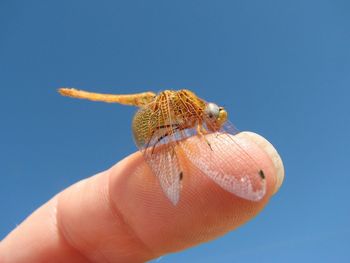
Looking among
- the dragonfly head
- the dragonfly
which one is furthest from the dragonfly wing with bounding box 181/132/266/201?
the dragonfly head

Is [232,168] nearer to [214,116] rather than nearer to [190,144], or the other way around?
[190,144]

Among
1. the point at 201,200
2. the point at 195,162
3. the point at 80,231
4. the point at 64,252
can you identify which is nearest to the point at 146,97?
the point at 195,162

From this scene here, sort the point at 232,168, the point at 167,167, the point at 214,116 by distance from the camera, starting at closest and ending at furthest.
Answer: the point at 232,168 → the point at 167,167 → the point at 214,116

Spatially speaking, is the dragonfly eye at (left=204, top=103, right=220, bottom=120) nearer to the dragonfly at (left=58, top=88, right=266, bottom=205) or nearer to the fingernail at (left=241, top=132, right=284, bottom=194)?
the dragonfly at (left=58, top=88, right=266, bottom=205)

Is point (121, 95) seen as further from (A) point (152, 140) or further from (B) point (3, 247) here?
(B) point (3, 247)

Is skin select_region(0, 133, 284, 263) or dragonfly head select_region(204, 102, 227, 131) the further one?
dragonfly head select_region(204, 102, 227, 131)

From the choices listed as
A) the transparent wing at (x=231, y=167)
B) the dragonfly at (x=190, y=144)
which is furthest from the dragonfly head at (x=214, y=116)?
the transparent wing at (x=231, y=167)

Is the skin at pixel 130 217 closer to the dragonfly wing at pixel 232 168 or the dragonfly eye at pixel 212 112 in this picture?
the dragonfly wing at pixel 232 168

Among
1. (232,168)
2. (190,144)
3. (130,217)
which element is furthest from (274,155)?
(130,217)
